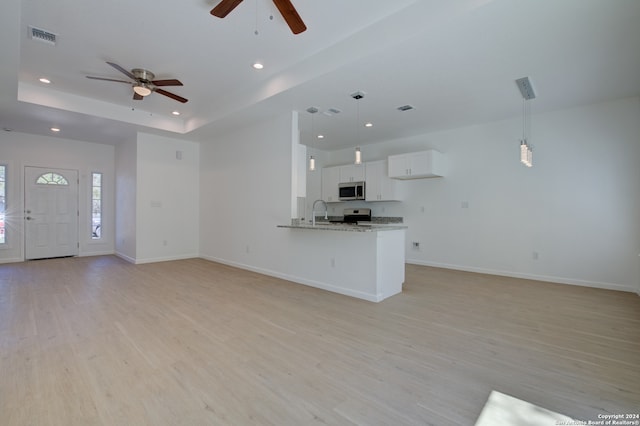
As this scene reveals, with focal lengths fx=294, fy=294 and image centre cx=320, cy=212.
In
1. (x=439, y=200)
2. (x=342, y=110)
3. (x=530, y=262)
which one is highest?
(x=342, y=110)

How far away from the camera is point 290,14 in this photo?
241 cm

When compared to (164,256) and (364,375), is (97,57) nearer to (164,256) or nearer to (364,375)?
(164,256)

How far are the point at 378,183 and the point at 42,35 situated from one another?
19.1 feet

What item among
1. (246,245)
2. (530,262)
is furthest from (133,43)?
(530,262)

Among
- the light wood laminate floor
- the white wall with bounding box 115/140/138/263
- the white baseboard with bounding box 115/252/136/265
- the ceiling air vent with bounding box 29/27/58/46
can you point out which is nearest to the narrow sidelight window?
the white wall with bounding box 115/140/138/263

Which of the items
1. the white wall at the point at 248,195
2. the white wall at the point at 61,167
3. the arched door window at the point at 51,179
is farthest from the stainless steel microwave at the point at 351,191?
the arched door window at the point at 51,179

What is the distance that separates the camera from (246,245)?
576 cm

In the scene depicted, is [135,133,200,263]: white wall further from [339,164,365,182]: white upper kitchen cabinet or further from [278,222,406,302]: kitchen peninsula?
[339,164,365,182]: white upper kitchen cabinet

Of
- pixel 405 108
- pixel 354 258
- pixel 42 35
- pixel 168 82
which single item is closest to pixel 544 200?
pixel 405 108

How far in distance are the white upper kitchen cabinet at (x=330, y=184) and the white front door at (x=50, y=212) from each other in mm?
6030

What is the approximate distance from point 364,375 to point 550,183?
4.76m

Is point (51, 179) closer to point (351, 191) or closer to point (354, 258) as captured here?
point (351, 191)

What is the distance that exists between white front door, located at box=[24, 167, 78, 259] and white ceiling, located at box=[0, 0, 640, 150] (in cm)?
175

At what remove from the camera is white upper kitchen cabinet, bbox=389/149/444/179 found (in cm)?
581
